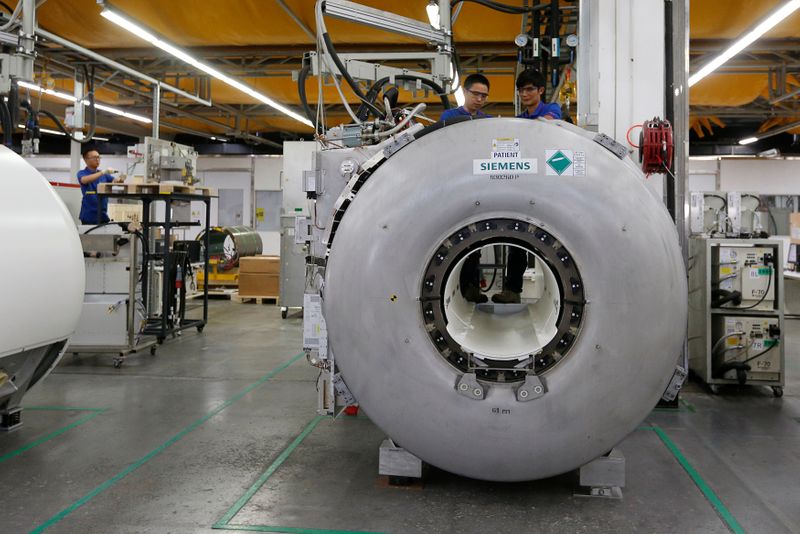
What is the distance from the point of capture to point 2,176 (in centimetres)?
299

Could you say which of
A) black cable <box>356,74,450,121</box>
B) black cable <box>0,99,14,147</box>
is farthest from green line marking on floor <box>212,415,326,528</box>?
black cable <box>0,99,14,147</box>

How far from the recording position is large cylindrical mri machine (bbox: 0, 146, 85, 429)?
2.85 m

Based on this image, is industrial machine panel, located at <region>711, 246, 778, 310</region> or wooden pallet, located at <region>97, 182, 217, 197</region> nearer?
industrial machine panel, located at <region>711, 246, 778, 310</region>

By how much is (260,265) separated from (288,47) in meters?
3.31

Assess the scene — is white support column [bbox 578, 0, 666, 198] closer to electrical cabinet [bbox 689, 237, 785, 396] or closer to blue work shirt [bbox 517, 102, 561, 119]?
blue work shirt [bbox 517, 102, 561, 119]

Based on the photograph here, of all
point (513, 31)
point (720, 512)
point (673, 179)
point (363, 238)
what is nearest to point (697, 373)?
point (673, 179)

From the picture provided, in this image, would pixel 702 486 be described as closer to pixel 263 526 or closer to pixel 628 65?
pixel 263 526

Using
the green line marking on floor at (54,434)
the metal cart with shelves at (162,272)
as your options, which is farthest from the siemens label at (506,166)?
the metal cart with shelves at (162,272)

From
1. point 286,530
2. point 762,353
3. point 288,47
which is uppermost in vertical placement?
point 288,47

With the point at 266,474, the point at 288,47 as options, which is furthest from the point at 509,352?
the point at 288,47

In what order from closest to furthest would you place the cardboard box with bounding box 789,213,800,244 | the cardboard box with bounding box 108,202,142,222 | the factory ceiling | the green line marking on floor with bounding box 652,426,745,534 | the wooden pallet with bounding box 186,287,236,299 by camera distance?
the green line marking on floor with bounding box 652,426,745,534, the factory ceiling, the cardboard box with bounding box 108,202,142,222, the cardboard box with bounding box 789,213,800,244, the wooden pallet with bounding box 186,287,236,299

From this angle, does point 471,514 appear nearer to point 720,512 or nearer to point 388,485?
point 388,485

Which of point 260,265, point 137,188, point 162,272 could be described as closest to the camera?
point 137,188

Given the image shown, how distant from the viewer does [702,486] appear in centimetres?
273
